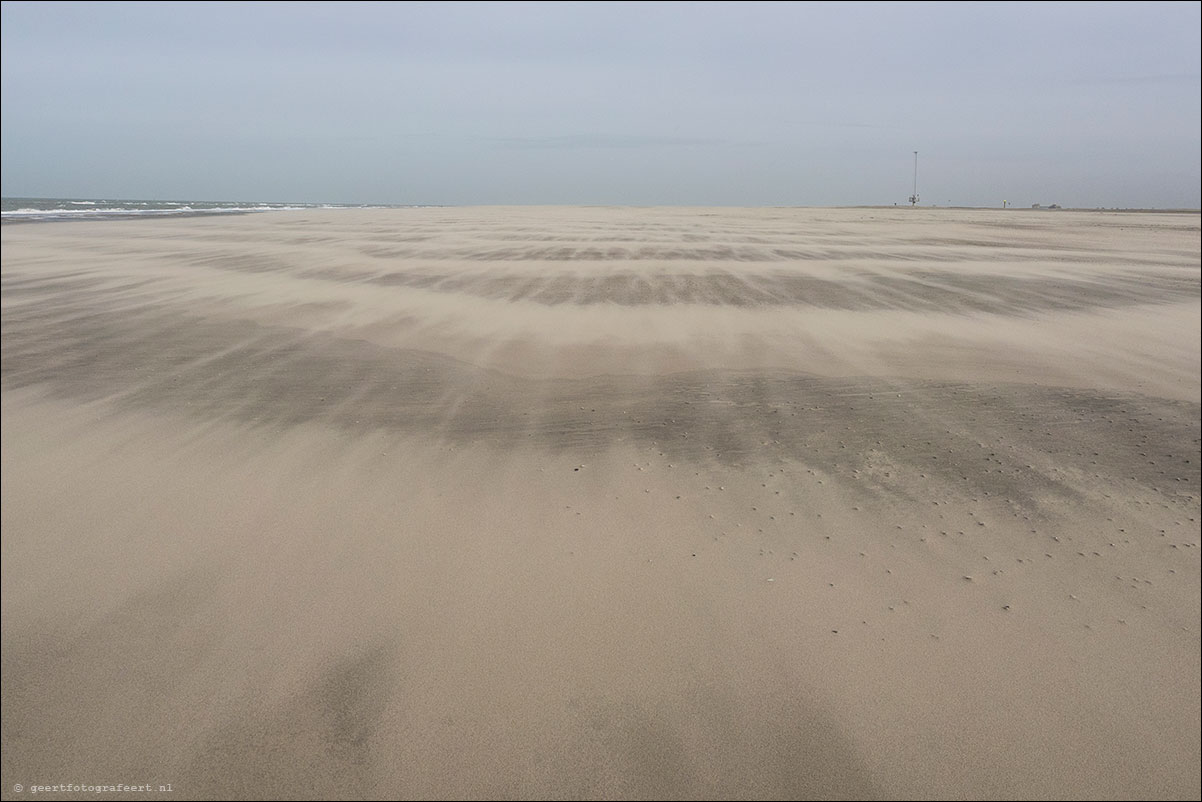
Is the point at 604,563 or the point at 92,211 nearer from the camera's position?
the point at 604,563

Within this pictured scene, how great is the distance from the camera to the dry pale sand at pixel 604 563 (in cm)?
223

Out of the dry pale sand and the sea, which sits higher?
the sea

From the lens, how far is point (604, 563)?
3.24m

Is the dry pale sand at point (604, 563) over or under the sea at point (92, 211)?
under

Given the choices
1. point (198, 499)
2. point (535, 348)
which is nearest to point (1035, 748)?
point (198, 499)

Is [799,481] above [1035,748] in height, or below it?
above

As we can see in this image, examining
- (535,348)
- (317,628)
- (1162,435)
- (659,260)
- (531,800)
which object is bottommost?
(531,800)

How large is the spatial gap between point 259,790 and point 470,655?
810 millimetres

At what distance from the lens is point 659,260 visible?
45.0ft

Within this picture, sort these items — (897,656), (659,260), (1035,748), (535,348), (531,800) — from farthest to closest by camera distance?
(659,260) → (535,348) → (897,656) → (1035,748) → (531,800)

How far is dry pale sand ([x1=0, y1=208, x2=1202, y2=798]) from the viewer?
223 cm

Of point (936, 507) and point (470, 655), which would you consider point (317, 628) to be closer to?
point (470, 655)

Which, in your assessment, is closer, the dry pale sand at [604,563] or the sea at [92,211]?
the dry pale sand at [604,563]

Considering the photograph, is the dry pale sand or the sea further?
the sea
